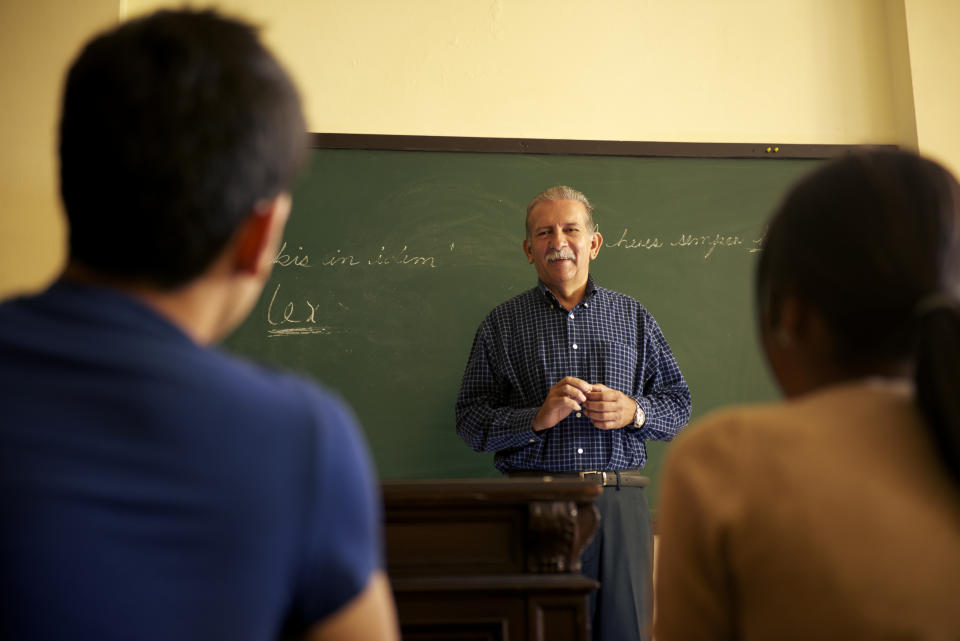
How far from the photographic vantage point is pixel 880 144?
376 centimetres

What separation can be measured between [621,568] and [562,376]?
0.65 meters

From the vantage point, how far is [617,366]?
9.59 ft

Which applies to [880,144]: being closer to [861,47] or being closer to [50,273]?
[861,47]

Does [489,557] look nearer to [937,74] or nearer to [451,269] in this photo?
[451,269]

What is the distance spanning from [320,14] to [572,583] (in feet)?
8.81

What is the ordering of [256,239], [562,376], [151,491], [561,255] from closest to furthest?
[151,491] → [256,239] → [562,376] → [561,255]

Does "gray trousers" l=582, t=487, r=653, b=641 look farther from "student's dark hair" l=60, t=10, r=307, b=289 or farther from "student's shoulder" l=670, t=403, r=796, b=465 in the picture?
"student's dark hair" l=60, t=10, r=307, b=289

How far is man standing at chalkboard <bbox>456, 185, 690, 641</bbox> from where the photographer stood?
2602mm

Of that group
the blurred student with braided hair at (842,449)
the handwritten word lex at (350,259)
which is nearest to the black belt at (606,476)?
the handwritten word lex at (350,259)

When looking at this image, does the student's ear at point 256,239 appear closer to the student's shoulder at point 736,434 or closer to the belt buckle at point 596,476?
the student's shoulder at point 736,434

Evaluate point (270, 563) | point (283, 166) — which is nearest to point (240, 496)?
point (270, 563)

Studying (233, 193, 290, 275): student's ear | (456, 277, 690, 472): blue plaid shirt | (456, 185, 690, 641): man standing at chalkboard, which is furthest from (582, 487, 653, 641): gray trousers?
(233, 193, 290, 275): student's ear

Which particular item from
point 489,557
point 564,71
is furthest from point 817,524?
point 564,71

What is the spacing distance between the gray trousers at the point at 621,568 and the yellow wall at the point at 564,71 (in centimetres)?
164
